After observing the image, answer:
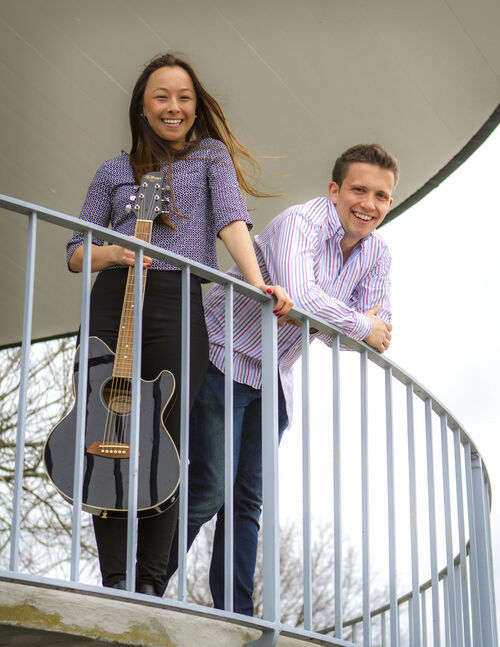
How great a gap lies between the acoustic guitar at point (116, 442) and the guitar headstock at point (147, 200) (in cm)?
34

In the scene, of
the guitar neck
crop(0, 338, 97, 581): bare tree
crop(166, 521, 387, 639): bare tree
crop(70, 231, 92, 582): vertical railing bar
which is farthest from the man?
crop(166, 521, 387, 639): bare tree

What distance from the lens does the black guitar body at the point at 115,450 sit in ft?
9.41

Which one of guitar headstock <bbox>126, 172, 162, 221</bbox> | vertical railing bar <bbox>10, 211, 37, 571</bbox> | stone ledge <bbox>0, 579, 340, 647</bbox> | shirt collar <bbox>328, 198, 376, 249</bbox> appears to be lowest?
stone ledge <bbox>0, 579, 340, 647</bbox>

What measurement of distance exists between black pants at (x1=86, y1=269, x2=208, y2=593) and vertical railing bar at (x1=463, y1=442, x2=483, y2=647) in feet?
4.50

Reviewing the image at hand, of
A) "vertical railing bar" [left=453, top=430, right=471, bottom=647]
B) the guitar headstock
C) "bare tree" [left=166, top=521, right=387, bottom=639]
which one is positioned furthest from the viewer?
"bare tree" [left=166, top=521, right=387, bottom=639]

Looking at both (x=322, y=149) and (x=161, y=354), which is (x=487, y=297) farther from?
(x=161, y=354)

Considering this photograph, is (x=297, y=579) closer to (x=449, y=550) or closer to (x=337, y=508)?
(x=449, y=550)

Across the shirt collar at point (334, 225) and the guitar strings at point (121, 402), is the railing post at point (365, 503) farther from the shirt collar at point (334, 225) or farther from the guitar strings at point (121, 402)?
the guitar strings at point (121, 402)

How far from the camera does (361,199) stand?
3613 millimetres

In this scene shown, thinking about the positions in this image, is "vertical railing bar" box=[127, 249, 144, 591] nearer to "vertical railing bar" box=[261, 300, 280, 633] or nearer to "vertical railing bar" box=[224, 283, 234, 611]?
"vertical railing bar" box=[224, 283, 234, 611]

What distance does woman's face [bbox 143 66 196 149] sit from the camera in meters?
3.37

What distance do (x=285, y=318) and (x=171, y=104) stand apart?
77 centimetres

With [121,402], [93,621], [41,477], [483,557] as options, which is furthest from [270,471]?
[41,477]

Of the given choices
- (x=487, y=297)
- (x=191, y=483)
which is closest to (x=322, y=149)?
(x=191, y=483)
